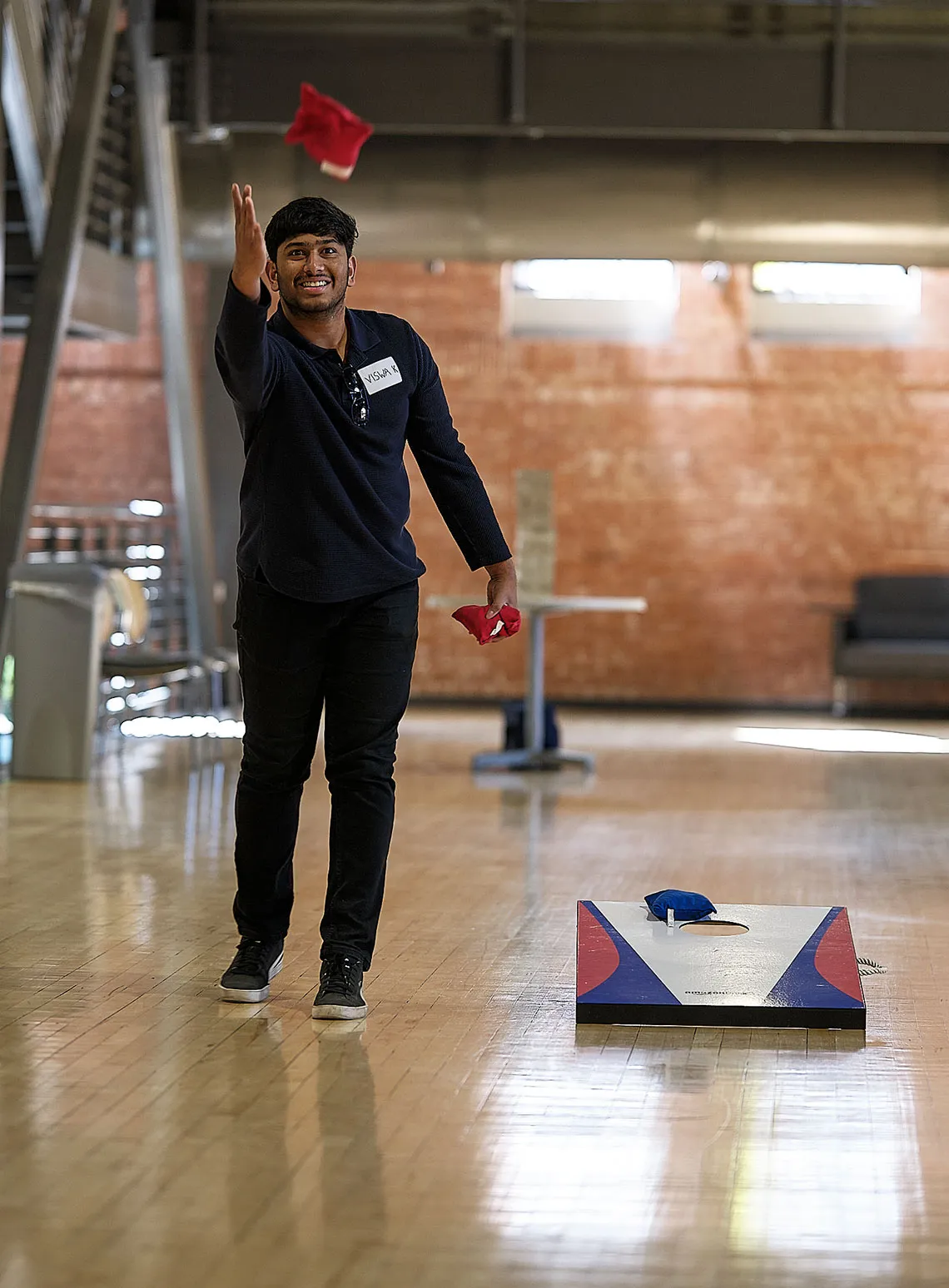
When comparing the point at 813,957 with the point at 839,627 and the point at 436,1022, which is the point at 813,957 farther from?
the point at 839,627

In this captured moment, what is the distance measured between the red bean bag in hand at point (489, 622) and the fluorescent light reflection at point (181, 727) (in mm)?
5587

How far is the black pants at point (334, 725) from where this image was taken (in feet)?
10.4

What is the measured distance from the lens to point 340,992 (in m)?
3.21

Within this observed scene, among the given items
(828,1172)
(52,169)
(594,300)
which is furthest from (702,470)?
(828,1172)

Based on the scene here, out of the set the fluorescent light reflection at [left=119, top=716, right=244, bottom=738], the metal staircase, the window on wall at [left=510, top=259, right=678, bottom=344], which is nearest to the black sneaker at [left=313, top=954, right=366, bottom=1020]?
the metal staircase

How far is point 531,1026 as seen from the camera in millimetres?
3189

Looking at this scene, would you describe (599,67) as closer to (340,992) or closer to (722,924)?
(722,924)

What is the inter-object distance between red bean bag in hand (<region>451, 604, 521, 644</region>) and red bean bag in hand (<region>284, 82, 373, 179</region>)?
4.44 meters

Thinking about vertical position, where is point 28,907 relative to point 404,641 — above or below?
below

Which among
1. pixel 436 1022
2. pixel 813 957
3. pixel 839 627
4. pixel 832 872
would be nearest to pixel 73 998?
pixel 436 1022

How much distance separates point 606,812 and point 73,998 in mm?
3349

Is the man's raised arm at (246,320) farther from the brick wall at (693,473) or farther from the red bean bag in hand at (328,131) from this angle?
the brick wall at (693,473)

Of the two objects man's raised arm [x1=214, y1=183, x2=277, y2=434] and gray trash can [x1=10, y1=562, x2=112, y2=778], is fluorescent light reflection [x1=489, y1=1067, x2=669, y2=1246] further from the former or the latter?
gray trash can [x1=10, y1=562, x2=112, y2=778]

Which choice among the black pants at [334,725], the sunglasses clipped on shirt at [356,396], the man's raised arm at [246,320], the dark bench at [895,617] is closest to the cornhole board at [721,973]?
the black pants at [334,725]
